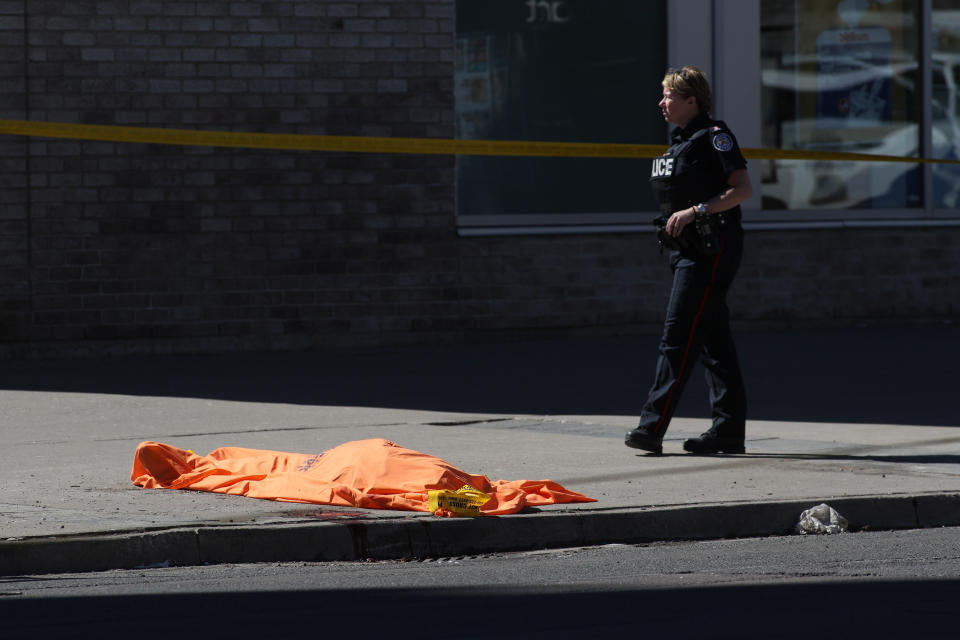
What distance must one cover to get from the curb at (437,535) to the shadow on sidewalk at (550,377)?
9.51 ft

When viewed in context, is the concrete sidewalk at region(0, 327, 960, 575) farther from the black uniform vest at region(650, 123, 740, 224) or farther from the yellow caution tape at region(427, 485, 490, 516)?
the black uniform vest at region(650, 123, 740, 224)

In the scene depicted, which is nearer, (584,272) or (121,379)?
(121,379)

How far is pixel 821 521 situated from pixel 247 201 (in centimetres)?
868

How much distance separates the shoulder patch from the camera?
8.28 meters

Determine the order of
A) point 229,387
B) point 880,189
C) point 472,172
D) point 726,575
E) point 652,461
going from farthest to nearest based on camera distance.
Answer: point 880,189, point 472,172, point 229,387, point 652,461, point 726,575

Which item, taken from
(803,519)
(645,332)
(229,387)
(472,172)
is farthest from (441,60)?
(803,519)

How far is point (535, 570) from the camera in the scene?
5.82 meters

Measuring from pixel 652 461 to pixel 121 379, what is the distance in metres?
5.71

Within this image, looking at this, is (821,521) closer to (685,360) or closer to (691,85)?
(685,360)

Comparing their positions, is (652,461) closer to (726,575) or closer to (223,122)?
(726,575)

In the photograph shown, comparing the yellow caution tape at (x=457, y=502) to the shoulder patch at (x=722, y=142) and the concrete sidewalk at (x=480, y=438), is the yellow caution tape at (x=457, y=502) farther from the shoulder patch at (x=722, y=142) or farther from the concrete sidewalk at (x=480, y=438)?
the shoulder patch at (x=722, y=142)

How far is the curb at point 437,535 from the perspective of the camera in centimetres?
588

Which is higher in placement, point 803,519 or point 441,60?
point 441,60

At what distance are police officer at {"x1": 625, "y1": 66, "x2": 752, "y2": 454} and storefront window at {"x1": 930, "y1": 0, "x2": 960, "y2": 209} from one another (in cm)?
938
